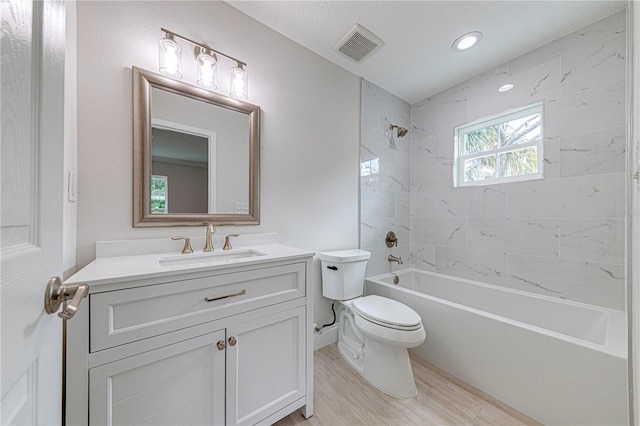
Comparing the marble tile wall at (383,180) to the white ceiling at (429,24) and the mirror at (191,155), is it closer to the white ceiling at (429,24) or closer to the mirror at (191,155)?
the white ceiling at (429,24)

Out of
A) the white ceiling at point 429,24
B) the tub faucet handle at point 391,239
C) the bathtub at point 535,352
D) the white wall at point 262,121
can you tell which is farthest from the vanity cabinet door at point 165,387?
the white ceiling at point 429,24

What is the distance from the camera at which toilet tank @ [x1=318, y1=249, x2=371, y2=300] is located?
1.76 m

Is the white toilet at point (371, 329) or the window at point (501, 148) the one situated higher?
the window at point (501, 148)

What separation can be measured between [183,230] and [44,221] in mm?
927

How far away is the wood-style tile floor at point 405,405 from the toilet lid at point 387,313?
438 millimetres

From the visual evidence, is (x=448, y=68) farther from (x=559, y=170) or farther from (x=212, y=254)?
(x=212, y=254)

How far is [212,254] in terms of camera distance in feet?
4.11

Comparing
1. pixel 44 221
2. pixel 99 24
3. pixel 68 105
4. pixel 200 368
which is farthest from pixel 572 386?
pixel 99 24

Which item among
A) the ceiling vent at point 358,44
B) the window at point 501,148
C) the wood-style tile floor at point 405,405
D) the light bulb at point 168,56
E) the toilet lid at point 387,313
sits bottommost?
the wood-style tile floor at point 405,405

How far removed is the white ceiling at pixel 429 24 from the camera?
57.0 inches

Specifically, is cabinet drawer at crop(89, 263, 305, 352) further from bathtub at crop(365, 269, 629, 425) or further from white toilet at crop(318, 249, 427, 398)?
bathtub at crop(365, 269, 629, 425)

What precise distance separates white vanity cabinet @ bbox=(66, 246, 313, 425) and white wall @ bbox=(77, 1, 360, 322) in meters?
0.51

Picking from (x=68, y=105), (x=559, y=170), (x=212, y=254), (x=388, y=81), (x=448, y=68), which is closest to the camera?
(x=68, y=105)

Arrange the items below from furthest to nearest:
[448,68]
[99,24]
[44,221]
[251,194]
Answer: [448,68]
[251,194]
[99,24]
[44,221]
